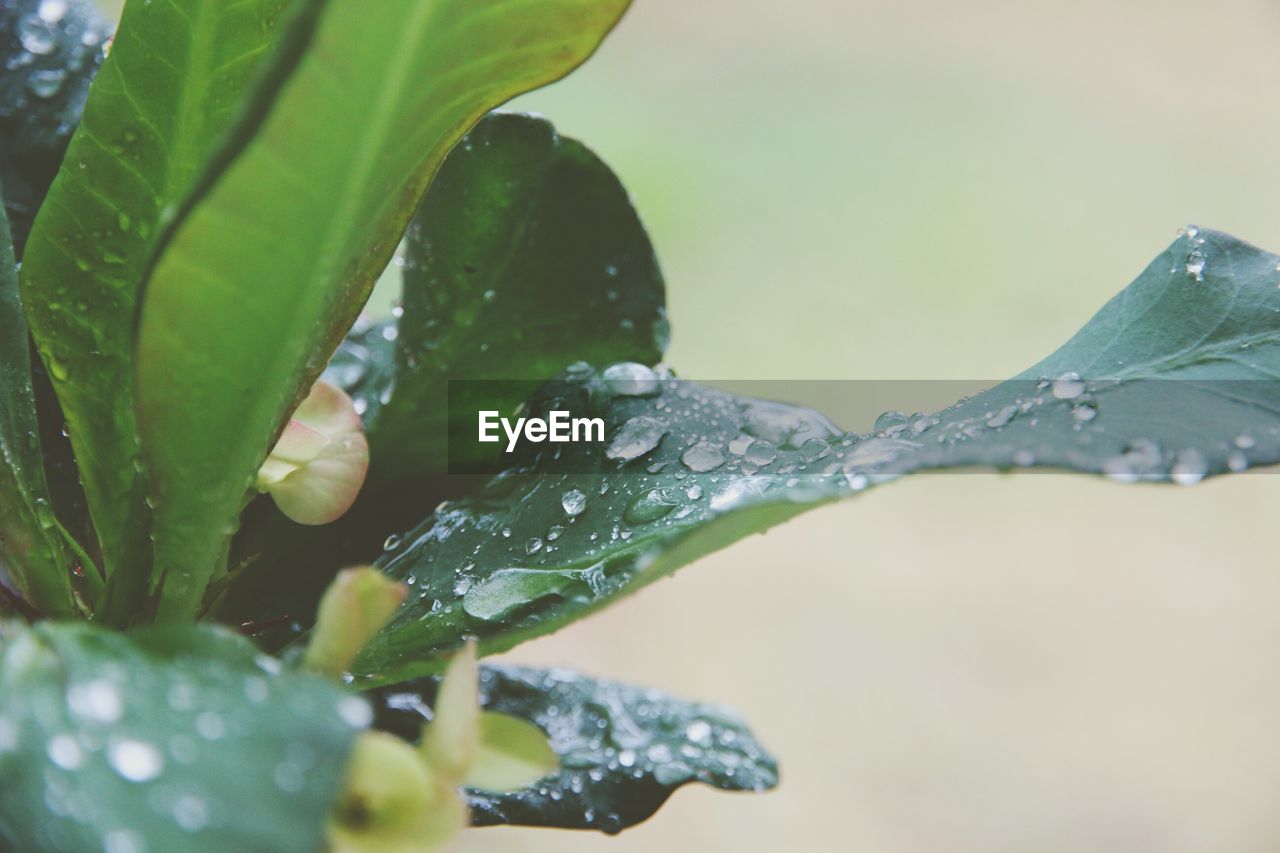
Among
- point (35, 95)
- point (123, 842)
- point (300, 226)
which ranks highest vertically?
point (35, 95)

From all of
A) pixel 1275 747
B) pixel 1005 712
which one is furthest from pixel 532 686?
→ pixel 1275 747

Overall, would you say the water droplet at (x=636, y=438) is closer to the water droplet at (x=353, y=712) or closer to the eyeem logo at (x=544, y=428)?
the eyeem logo at (x=544, y=428)

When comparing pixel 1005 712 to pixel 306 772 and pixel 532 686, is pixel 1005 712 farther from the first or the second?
pixel 306 772

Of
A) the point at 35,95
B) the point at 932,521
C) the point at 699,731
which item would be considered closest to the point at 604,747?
the point at 699,731

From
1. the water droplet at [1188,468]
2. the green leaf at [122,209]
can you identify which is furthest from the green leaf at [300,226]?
the water droplet at [1188,468]

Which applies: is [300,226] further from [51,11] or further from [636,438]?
[51,11]

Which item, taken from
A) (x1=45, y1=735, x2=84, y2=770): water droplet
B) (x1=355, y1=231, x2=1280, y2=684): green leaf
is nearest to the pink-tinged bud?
(x1=355, y1=231, x2=1280, y2=684): green leaf
